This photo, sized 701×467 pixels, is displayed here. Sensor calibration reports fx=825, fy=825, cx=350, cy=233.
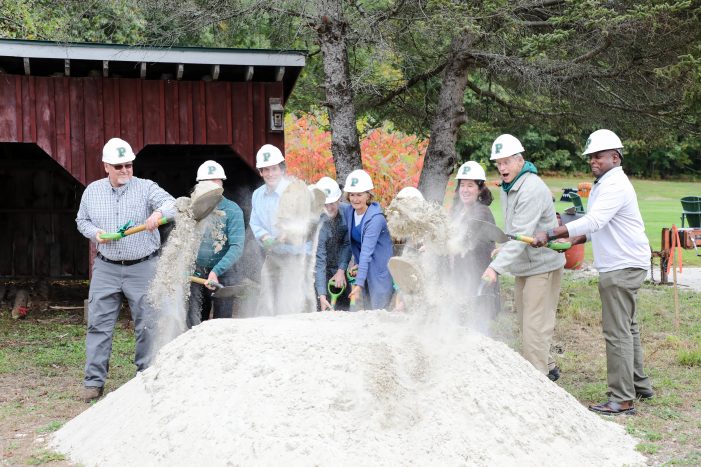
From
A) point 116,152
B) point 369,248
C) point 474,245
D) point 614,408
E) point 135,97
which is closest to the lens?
point 614,408

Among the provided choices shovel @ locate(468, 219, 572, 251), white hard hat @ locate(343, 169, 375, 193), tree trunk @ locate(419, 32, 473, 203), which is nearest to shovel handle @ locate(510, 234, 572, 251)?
shovel @ locate(468, 219, 572, 251)

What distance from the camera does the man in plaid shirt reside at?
6.35 m

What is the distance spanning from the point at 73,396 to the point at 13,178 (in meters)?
7.90

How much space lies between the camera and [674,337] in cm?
834

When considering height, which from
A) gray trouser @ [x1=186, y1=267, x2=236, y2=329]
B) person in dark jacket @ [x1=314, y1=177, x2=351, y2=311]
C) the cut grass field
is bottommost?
the cut grass field

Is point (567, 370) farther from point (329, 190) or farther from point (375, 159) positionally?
point (375, 159)

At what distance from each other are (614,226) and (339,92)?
4337mm

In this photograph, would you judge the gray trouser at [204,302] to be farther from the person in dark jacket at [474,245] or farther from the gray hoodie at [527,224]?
the gray hoodie at [527,224]

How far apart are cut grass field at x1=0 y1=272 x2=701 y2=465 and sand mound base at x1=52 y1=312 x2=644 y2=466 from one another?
0.28m

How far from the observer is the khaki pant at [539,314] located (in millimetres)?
6105

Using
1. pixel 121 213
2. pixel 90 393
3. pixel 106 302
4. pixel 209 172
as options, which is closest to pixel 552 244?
pixel 209 172

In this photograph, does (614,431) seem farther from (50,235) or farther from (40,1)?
(40,1)

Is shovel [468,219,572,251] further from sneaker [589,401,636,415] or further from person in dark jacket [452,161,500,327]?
sneaker [589,401,636,415]

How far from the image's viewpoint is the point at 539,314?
611 cm
